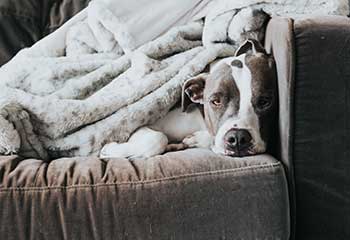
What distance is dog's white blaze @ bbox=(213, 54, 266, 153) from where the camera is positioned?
124 centimetres

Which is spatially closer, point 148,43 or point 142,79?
point 142,79

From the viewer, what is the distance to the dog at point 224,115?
1.25 m

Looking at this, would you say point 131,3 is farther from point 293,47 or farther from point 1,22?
point 293,47

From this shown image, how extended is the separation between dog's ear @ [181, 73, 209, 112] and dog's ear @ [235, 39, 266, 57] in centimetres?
12

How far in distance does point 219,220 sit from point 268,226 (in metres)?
0.11

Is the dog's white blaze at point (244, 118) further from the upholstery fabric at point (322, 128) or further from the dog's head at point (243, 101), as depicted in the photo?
the upholstery fabric at point (322, 128)

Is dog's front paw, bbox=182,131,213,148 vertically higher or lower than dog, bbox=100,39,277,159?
lower

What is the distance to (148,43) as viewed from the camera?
5.08ft

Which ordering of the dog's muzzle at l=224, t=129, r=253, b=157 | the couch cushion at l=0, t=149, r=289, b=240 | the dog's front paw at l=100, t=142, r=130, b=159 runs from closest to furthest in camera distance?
the couch cushion at l=0, t=149, r=289, b=240 < the dog's muzzle at l=224, t=129, r=253, b=157 < the dog's front paw at l=100, t=142, r=130, b=159

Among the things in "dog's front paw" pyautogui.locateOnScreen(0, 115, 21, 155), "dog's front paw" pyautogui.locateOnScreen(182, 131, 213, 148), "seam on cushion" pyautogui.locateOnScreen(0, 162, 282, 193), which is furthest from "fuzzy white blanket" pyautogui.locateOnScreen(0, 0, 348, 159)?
"seam on cushion" pyautogui.locateOnScreen(0, 162, 282, 193)

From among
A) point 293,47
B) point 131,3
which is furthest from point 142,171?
point 131,3

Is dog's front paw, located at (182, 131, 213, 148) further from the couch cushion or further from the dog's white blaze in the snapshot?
the couch cushion

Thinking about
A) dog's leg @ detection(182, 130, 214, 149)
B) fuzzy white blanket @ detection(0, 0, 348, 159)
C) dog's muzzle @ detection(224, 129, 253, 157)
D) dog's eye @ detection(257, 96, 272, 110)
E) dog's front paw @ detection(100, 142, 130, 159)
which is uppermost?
fuzzy white blanket @ detection(0, 0, 348, 159)

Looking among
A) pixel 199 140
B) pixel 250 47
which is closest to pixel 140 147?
pixel 199 140
